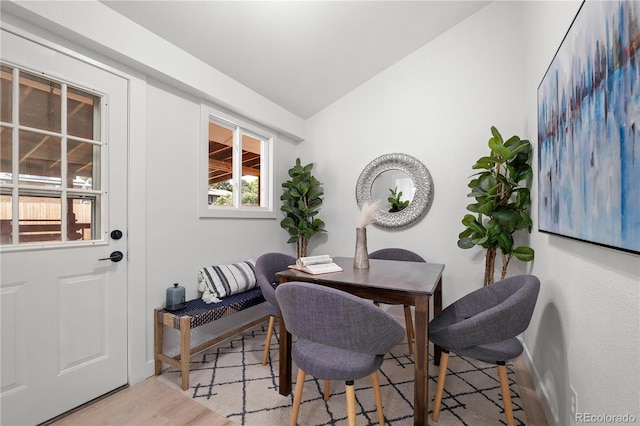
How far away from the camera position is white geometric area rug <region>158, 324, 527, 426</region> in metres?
1.70

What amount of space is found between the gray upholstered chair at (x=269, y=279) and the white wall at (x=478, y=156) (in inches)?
52.3

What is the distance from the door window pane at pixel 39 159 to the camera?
5.27 ft

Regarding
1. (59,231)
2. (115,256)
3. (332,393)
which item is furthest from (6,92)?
(332,393)

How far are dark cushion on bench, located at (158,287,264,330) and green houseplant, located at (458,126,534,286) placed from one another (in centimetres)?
206

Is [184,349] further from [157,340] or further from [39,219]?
[39,219]

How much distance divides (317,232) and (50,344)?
2566mm

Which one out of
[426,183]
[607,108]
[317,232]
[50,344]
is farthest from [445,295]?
[50,344]

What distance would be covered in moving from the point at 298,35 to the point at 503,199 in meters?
2.31

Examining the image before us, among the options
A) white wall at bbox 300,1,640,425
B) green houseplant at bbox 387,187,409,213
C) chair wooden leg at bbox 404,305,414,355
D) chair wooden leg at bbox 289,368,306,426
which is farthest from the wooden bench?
green houseplant at bbox 387,187,409,213

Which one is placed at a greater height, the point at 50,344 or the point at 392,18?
the point at 392,18

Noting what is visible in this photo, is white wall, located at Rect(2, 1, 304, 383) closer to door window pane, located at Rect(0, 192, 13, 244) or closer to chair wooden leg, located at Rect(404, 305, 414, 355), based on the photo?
door window pane, located at Rect(0, 192, 13, 244)

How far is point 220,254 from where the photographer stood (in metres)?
2.88

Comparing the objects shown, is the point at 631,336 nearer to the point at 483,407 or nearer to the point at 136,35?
the point at 483,407

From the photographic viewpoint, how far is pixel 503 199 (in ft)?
7.97
